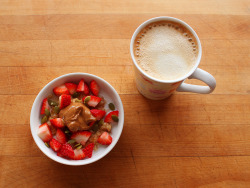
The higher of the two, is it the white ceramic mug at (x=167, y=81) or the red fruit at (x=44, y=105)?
the white ceramic mug at (x=167, y=81)

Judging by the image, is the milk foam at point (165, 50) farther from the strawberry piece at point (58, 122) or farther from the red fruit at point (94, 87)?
the strawberry piece at point (58, 122)

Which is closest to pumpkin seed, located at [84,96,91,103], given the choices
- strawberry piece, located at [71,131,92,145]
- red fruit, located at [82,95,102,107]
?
red fruit, located at [82,95,102,107]

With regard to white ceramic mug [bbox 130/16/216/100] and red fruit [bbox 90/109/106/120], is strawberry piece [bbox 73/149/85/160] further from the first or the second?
white ceramic mug [bbox 130/16/216/100]

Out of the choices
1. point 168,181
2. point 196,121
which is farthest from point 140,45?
point 168,181

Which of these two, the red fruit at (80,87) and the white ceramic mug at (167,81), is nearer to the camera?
the white ceramic mug at (167,81)

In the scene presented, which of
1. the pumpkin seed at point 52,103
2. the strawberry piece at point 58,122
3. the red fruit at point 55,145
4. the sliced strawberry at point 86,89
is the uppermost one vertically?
the sliced strawberry at point 86,89

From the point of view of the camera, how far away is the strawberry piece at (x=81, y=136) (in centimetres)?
83

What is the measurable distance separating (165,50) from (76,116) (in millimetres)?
363

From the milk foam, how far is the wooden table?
0.21 m

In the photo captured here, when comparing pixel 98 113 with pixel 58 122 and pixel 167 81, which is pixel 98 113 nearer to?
pixel 58 122

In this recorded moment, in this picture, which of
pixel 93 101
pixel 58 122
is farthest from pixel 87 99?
pixel 58 122

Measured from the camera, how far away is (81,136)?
0.83 m

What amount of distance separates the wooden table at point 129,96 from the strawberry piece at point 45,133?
12 cm

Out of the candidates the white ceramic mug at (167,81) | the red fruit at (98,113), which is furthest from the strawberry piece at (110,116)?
the white ceramic mug at (167,81)
